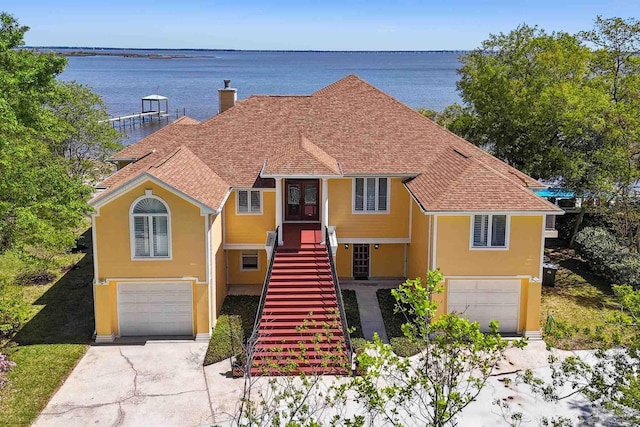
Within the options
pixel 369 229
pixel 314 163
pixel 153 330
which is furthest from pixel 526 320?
pixel 153 330

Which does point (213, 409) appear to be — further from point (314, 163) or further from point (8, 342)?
point (314, 163)

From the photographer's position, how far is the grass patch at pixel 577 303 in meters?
21.6

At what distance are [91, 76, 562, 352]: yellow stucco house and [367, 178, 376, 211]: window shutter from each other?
0.20 ft

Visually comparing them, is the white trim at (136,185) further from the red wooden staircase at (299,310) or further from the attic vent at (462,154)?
the attic vent at (462,154)

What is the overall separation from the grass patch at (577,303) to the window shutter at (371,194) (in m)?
8.03

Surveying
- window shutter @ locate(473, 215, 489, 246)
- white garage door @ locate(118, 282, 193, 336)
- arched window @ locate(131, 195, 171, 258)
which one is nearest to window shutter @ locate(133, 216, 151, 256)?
arched window @ locate(131, 195, 171, 258)

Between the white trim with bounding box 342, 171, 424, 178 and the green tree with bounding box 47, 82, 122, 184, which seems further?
the green tree with bounding box 47, 82, 122, 184

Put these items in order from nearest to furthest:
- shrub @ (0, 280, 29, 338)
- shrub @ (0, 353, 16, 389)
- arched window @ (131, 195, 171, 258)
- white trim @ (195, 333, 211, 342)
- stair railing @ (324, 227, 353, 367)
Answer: shrub @ (0, 353, 16, 389), stair railing @ (324, 227, 353, 367), shrub @ (0, 280, 29, 338), arched window @ (131, 195, 171, 258), white trim @ (195, 333, 211, 342)

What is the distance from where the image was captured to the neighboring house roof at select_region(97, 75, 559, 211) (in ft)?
71.5

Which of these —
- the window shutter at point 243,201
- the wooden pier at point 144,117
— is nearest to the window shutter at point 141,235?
the window shutter at point 243,201

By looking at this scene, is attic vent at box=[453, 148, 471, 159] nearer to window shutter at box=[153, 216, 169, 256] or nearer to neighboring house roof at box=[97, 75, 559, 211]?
neighboring house roof at box=[97, 75, 559, 211]

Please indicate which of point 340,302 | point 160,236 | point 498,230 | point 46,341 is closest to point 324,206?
point 340,302

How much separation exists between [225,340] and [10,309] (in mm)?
6938

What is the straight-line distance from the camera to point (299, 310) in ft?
68.4
